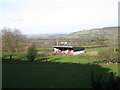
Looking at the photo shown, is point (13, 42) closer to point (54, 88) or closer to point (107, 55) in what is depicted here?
point (107, 55)

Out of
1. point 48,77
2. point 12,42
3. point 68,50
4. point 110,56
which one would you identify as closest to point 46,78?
point 48,77

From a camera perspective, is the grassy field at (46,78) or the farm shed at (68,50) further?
the farm shed at (68,50)

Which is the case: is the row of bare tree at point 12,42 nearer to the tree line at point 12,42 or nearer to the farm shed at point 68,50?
the tree line at point 12,42

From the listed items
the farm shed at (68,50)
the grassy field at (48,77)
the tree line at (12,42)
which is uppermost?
the tree line at (12,42)

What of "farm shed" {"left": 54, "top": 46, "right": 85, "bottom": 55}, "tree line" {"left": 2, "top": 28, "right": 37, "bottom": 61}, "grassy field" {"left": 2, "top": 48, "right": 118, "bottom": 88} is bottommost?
"grassy field" {"left": 2, "top": 48, "right": 118, "bottom": 88}

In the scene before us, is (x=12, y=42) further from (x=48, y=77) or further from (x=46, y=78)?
(x=46, y=78)

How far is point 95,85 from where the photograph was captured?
222 inches

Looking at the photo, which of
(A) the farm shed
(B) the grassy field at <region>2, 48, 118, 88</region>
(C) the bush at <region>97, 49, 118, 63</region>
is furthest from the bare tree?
(C) the bush at <region>97, 49, 118, 63</region>

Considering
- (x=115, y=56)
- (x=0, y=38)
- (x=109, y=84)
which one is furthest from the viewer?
(x=0, y=38)

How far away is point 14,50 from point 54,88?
26.4m

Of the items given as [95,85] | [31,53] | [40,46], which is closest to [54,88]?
[95,85]

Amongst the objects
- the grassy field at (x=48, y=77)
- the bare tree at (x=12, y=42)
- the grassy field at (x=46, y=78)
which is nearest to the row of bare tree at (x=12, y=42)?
the bare tree at (x=12, y=42)

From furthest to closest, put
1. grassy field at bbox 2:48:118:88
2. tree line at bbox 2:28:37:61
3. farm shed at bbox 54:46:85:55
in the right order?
farm shed at bbox 54:46:85:55 → tree line at bbox 2:28:37:61 → grassy field at bbox 2:48:118:88

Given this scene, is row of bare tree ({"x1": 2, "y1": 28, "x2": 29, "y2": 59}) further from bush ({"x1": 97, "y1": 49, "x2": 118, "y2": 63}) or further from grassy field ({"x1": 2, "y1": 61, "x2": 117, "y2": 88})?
bush ({"x1": 97, "y1": 49, "x2": 118, "y2": 63})
